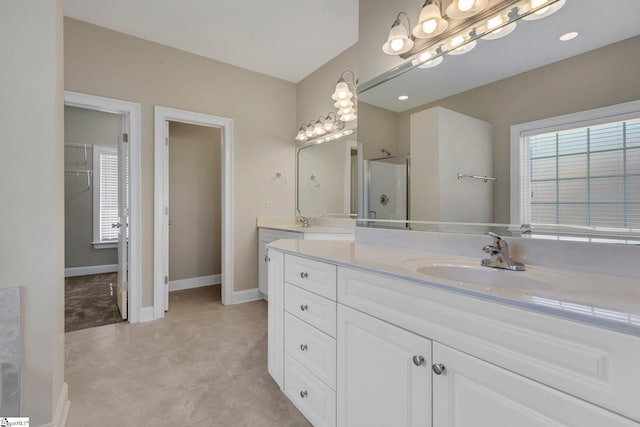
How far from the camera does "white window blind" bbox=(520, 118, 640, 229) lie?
3.21ft

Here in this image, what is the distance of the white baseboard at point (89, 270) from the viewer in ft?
15.2

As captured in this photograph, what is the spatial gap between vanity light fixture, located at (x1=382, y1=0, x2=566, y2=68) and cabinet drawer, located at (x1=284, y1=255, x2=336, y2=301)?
122 cm

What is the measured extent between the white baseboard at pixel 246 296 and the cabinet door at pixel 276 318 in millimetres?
1718

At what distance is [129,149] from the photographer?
2.80m

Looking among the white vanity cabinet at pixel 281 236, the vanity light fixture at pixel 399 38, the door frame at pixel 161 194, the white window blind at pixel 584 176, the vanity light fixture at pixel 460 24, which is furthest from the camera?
the door frame at pixel 161 194

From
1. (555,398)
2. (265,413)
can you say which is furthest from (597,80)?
(265,413)

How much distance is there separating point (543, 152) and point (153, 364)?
101 inches

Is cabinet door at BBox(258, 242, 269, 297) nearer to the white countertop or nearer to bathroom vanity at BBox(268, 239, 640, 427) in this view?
bathroom vanity at BBox(268, 239, 640, 427)


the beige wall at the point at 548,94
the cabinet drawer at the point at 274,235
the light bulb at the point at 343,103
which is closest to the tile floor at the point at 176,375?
the cabinet drawer at the point at 274,235

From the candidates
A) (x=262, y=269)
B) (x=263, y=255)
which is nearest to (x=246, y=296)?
(x=262, y=269)

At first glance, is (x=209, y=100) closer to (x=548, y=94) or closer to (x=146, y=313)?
(x=146, y=313)

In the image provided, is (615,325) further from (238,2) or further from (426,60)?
(238,2)

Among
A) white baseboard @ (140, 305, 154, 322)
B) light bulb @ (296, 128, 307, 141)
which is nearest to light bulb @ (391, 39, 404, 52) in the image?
light bulb @ (296, 128, 307, 141)

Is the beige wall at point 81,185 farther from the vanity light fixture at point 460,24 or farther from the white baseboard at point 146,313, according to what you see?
the vanity light fixture at point 460,24
